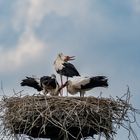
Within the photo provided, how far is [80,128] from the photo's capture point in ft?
20.0

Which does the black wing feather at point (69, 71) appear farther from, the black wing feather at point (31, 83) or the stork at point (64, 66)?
the black wing feather at point (31, 83)

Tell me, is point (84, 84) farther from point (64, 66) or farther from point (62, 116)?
point (62, 116)

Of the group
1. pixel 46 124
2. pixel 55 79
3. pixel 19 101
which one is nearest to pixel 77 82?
pixel 55 79

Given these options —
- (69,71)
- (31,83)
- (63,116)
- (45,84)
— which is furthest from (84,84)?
(63,116)

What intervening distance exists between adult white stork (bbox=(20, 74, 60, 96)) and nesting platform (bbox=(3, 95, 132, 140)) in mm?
1279

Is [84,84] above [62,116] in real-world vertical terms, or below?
above

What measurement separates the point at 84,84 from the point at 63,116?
1.79 metres

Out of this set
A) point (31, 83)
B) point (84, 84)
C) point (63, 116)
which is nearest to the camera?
point (63, 116)

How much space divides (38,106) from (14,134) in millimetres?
498

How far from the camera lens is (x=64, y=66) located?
27.8 feet

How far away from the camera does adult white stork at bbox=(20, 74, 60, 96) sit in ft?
26.5

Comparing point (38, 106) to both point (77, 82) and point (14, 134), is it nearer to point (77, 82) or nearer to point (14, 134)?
point (14, 134)

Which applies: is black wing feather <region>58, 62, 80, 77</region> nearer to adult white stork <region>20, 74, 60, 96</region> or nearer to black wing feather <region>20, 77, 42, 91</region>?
adult white stork <region>20, 74, 60, 96</region>

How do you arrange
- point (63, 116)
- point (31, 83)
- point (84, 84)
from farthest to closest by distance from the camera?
point (31, 83) < point (84, 84) < point (63, 116)
